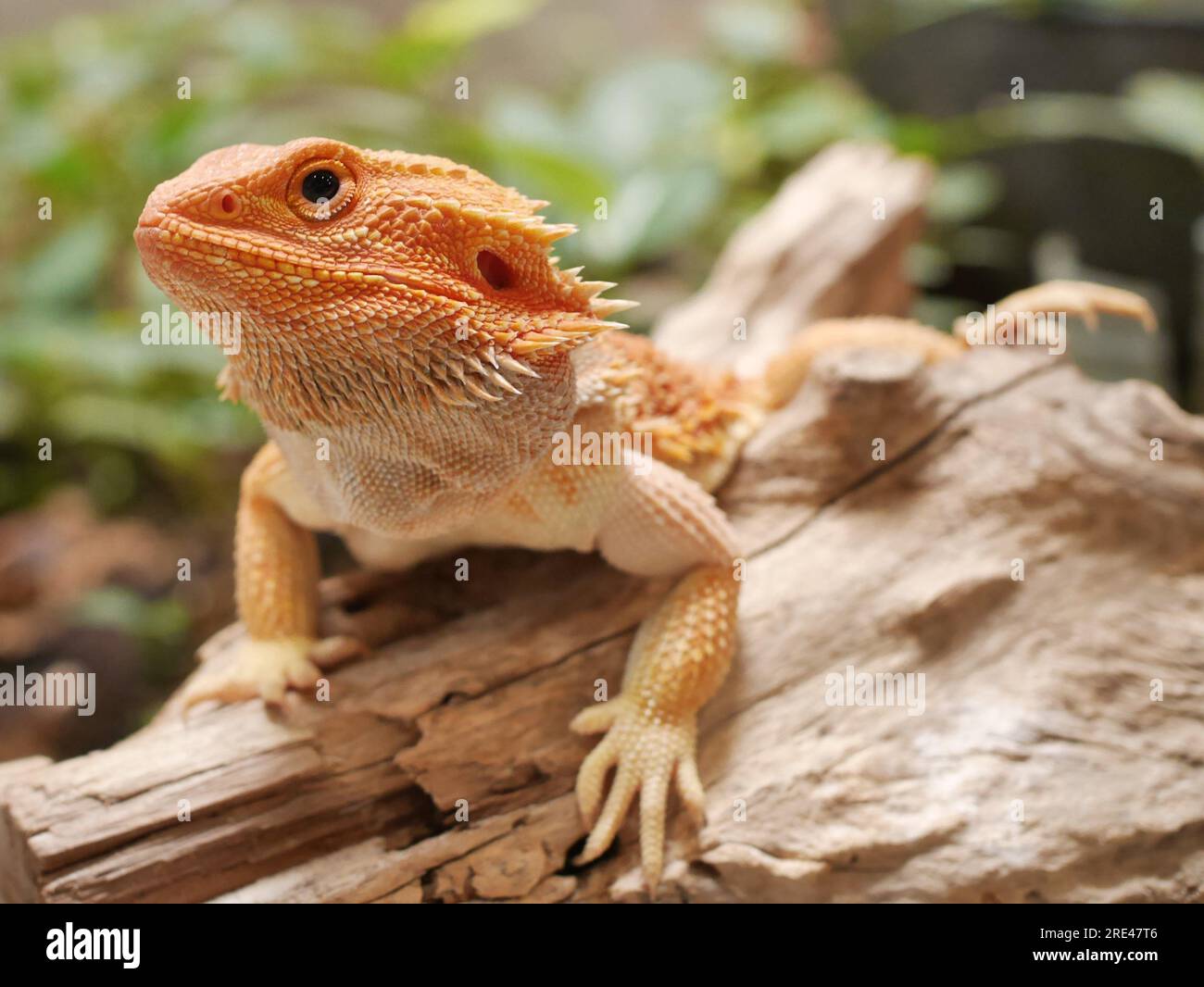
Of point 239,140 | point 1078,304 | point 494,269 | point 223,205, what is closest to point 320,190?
point 223,205

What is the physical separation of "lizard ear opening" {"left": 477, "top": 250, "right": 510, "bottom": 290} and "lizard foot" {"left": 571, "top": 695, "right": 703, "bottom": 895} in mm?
1050

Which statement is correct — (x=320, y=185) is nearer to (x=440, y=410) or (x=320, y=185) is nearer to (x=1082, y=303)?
(x=440, y=410)

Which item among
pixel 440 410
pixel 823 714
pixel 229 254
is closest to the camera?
pixel 229 254

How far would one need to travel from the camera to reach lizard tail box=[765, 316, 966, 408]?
3.28m

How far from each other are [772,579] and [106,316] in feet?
10.9

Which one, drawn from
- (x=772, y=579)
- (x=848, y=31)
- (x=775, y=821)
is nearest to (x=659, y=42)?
(x=848, y=31)

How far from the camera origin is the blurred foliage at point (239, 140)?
4566 millimetres

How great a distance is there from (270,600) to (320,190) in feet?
3.93

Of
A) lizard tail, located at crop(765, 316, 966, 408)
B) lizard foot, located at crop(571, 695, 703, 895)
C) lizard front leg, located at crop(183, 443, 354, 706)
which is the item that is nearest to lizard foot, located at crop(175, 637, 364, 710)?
lizard front leg, located at crop(183, 443, 354, 706)

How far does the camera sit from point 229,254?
184 centimetres

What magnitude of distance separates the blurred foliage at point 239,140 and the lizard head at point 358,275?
7.53ft

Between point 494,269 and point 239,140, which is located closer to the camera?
point 494,269

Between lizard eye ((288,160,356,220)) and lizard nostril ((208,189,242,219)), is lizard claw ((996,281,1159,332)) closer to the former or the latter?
lizard eye ((288,160,356,220))
